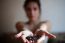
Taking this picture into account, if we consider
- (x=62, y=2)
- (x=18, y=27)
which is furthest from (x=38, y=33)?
(x=62, y=2)

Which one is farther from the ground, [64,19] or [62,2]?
[62,2]

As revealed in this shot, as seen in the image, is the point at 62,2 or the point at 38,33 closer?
the point at 38,33

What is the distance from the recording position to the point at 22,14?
87 centimetres

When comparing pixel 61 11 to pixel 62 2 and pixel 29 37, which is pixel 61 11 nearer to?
pixel 62 2

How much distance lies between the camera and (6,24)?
87 cm

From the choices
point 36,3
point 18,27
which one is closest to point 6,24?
point 18,27

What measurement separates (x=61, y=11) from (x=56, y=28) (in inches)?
4.3

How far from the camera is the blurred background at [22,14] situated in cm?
86

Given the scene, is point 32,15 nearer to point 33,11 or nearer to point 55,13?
point 33,11

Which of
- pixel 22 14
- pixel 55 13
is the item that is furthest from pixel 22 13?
pixel 55 13

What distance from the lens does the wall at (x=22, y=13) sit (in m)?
0.87

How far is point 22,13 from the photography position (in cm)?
87

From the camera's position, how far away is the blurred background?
865 millimetres

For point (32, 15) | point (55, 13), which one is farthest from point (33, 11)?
point (55, 13)
